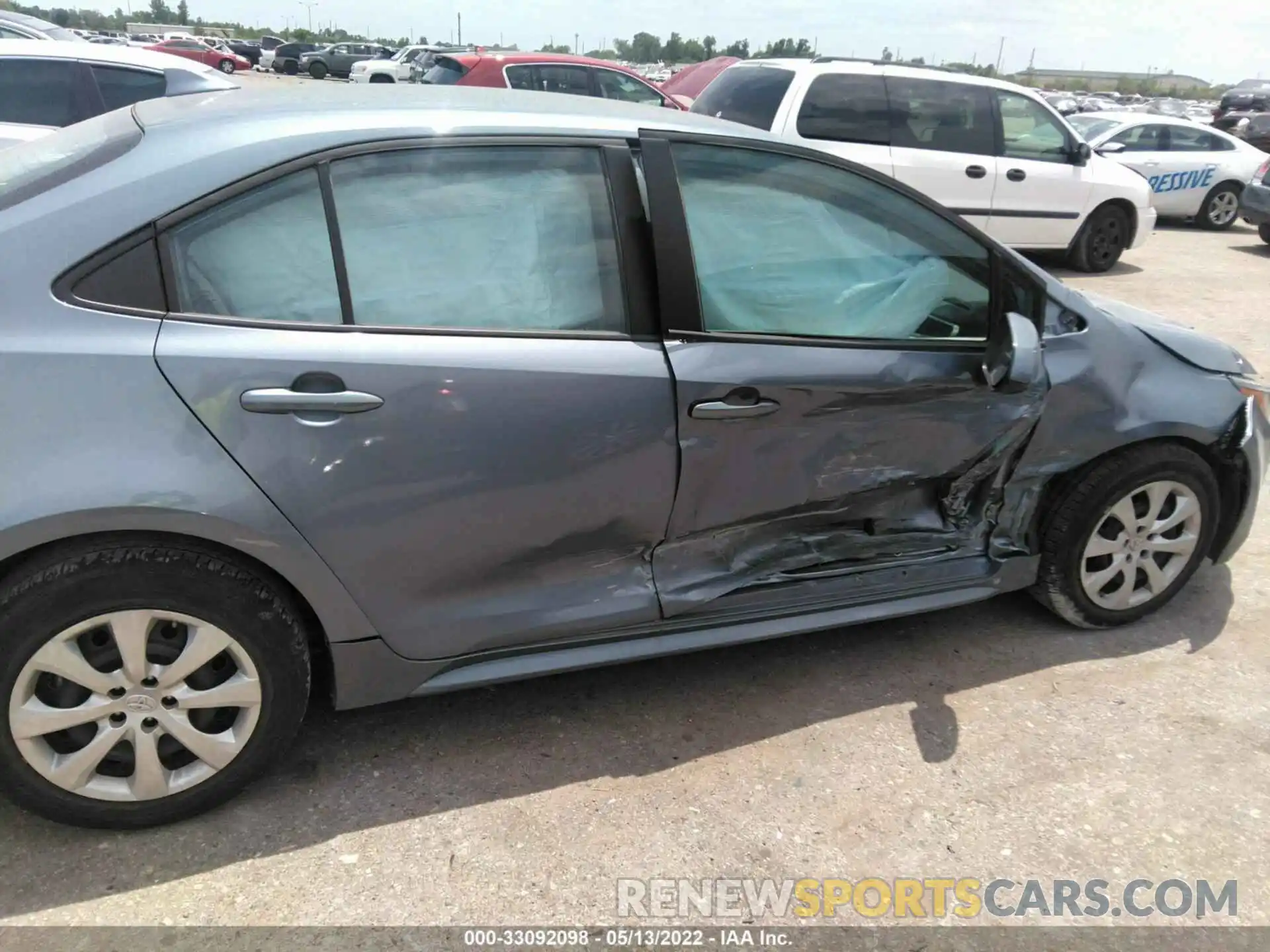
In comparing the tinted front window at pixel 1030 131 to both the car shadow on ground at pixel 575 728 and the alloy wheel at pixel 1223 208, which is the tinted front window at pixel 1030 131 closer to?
the alloy wheel at pixel 1223 208

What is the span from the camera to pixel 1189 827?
247cm

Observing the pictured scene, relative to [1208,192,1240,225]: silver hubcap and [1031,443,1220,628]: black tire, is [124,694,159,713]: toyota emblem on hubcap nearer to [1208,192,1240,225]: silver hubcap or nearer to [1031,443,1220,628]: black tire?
[1031,443,1220,628]: black tire

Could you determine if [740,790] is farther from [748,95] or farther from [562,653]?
[748,95]

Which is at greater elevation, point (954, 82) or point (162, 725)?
point (954, 82)

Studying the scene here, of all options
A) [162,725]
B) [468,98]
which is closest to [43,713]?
[162,725]

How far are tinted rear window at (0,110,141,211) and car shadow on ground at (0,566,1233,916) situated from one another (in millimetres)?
1531

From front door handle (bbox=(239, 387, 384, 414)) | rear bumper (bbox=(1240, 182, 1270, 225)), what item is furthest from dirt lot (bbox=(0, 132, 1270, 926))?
rear bumper (bbox=(1240, 182, 1270, 225))

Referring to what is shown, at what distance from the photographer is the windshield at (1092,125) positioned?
477 inches

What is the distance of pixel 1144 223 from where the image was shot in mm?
9461

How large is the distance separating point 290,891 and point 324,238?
1519mm

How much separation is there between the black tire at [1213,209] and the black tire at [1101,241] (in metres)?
4.37

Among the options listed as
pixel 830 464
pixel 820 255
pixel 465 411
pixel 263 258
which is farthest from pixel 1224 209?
pixel 263 258

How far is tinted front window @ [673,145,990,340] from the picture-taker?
8.50ft

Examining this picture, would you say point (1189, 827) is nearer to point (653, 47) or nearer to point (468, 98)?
point (468, 98)
